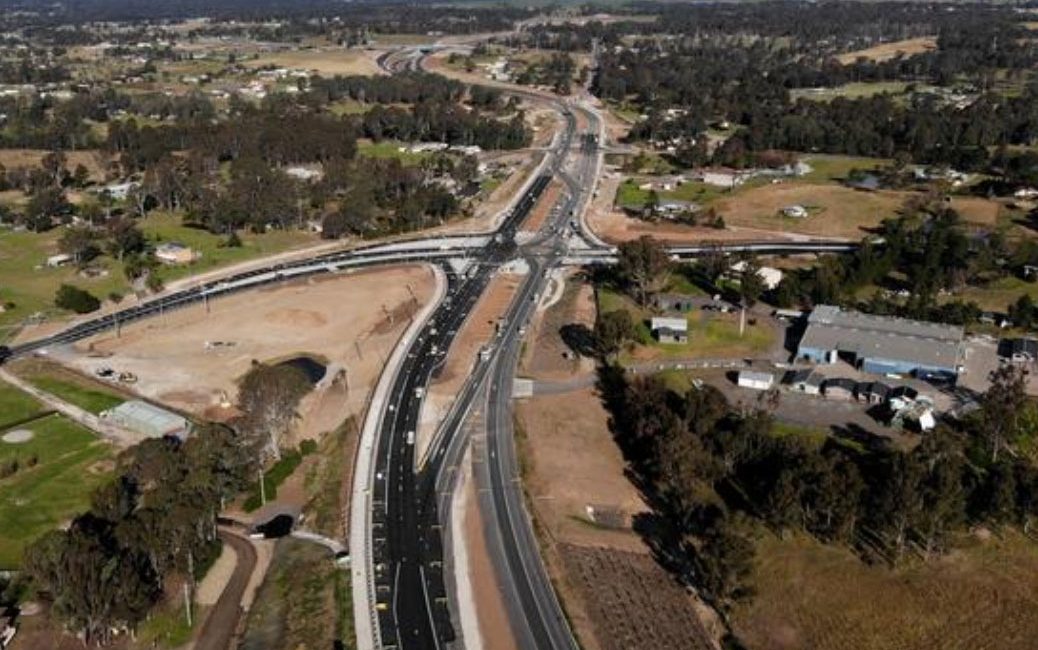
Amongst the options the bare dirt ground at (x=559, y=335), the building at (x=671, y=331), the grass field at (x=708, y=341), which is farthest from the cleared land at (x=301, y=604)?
the building at (x=671, y=331)

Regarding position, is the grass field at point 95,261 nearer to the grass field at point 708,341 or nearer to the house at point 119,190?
the house at point 119,190

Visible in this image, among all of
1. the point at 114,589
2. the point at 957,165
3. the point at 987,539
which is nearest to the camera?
the point at 114,589

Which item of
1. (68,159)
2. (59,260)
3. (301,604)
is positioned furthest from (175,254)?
(301,604)

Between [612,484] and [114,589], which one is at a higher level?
[114,589]

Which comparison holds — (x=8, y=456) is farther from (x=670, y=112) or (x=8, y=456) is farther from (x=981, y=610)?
(x=670, y=112)

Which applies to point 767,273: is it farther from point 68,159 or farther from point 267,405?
point 68,159

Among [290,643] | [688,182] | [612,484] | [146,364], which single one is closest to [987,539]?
[612,484]
